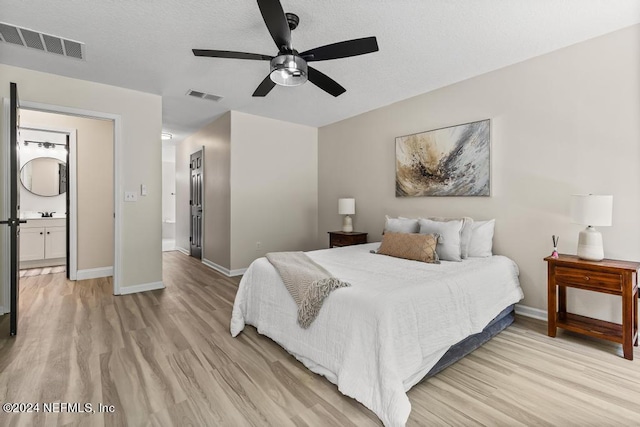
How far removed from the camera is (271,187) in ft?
A: 16.7

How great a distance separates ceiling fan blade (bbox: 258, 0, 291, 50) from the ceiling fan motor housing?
0.09 meters

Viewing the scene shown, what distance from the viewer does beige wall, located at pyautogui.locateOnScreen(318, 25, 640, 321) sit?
2490mm

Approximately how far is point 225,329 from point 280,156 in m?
3.20

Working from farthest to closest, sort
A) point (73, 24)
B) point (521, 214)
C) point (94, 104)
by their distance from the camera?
point (94, 104), point (521, 214), point (73, 24)

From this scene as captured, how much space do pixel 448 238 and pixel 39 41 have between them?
412cm

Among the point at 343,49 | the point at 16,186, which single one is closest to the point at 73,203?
the point at 16,186

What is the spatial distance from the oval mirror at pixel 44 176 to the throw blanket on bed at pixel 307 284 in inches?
208

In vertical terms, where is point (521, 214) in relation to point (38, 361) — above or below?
above

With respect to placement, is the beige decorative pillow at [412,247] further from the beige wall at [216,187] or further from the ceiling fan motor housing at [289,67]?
the beige wall at [216,187]

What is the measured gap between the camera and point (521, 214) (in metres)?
3.04

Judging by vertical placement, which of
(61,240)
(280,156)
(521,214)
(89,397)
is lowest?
(89,397)

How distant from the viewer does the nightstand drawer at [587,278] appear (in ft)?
7.38

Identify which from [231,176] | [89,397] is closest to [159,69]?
[231,176]

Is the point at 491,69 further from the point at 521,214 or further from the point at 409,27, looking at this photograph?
the point at 521,214
